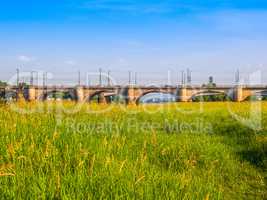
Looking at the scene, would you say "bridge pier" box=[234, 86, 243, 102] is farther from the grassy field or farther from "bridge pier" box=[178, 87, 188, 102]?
the grassy field

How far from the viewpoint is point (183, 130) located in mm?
12227

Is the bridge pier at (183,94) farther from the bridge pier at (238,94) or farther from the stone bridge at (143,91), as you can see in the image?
the bridge pier at (238,94)

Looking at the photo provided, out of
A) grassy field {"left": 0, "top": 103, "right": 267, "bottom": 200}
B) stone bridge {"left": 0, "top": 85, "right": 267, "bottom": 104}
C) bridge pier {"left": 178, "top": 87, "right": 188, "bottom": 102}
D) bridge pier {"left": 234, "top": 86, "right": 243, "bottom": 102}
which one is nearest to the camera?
grassy field {"left": 0, "top": 103, "right": 267, "bottom": 200}

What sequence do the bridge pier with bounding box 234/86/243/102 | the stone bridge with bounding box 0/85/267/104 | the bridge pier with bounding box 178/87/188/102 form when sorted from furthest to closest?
the bridge pier with bounding box 178/87/188/102 → the stone bridge with bounding box 0/85/267/104 → the bridge pier with bounding box 234/86/243/102

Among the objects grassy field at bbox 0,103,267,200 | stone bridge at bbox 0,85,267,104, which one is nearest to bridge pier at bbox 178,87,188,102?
stone bridge at bbox 0,85,267,104

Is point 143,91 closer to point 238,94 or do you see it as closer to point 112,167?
point 238,94

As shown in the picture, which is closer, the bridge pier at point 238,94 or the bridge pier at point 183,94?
the bridge pier at point 238,94

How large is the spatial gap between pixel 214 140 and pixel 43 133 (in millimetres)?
6401

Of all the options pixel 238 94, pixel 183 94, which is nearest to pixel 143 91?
pixel 183 94

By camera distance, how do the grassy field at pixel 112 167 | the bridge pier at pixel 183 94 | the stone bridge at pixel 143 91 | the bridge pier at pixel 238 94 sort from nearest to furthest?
1. the grassy field at pixel 112 167
2. the bridge pier at pixel 238 94
3. the stone bridge at pixel 143 91
4. the bridge pier at pixel 183 94

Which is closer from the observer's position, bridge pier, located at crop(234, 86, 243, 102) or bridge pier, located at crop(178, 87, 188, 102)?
bridge pier, located at crop(234, 86, 243, 102)

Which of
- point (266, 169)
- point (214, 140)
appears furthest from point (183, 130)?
point (266, 169)

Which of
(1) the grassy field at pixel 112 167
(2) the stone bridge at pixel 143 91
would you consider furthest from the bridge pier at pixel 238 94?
(1) the grassy field at pixel 112 167

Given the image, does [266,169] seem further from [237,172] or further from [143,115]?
[143,115]
